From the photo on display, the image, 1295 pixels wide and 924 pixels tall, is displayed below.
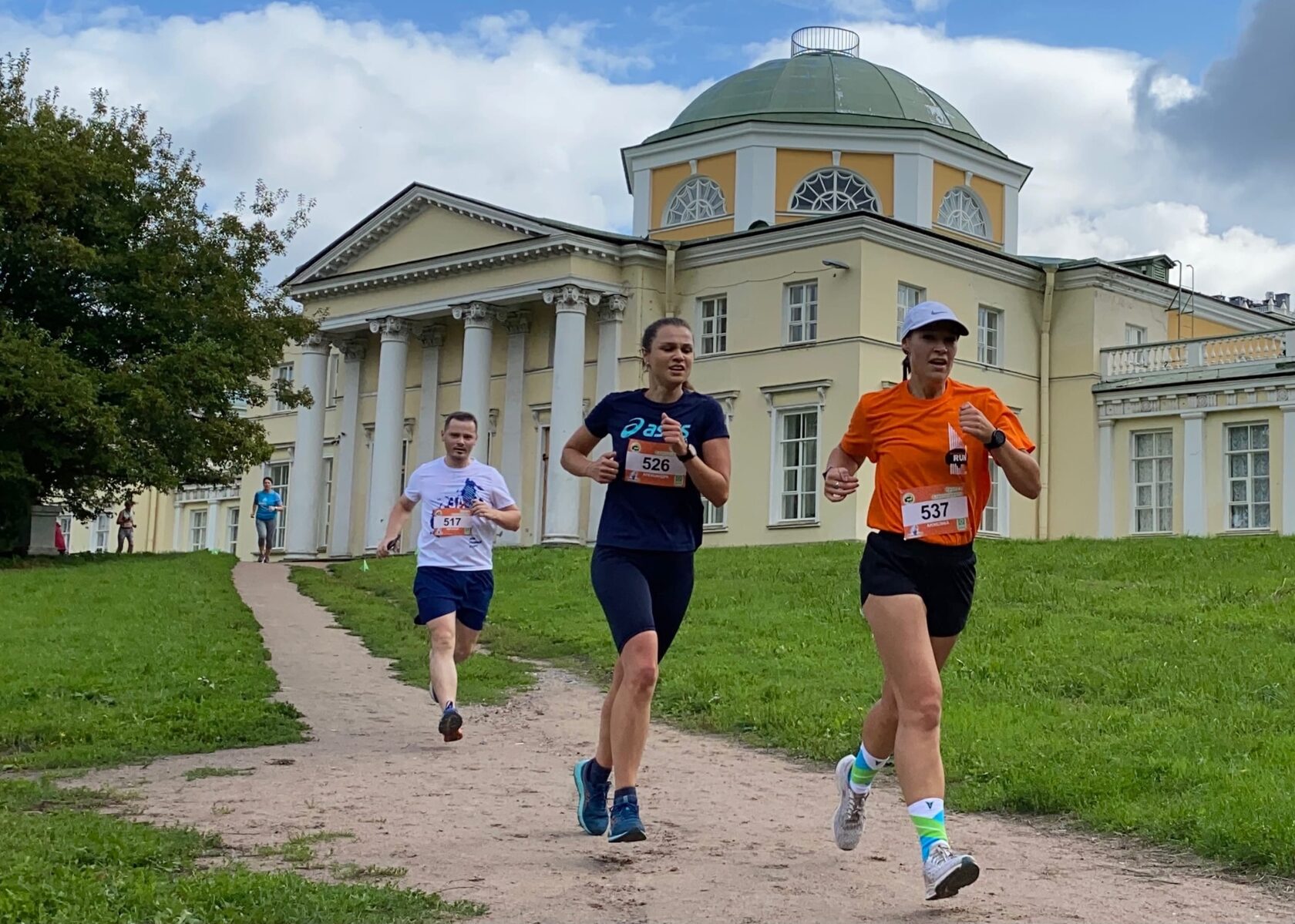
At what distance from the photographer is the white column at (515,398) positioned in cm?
4412

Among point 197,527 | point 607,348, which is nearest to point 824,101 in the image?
point 607,348

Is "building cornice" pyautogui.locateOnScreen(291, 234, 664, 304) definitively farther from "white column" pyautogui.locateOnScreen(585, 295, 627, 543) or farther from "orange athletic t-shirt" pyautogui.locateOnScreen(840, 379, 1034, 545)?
"orange athletic t-shirt" pyautogui.locateOnScreen(840, 379, 1034, 545)

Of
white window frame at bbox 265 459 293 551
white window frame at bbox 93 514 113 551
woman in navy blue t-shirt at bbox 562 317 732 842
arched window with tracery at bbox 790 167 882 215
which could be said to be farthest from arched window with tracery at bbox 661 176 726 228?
woman in navy blue t-shirt at bbox 562 317 732 842

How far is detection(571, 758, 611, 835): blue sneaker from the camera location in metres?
7.75

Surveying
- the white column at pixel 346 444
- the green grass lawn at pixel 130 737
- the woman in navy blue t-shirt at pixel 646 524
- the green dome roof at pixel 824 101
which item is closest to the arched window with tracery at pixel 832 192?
the green dome roof at pixel 824 101

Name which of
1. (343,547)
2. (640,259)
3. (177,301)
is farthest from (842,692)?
(343,547)

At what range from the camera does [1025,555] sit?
24547 mm

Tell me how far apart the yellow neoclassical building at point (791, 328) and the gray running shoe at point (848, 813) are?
30.3m

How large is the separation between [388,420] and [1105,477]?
691 inches

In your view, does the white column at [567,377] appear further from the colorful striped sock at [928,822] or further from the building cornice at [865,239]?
the colorful striped sock at [928,822]

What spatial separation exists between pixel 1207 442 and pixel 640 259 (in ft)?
43.8

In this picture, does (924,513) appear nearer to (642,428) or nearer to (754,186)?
(642,428)

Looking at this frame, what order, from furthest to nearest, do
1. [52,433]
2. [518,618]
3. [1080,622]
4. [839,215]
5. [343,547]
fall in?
[343,547]
[839,215]
[52,433]
[518,618]
[1080,622]

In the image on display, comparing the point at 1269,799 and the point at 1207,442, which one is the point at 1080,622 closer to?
the point at 1269,799
